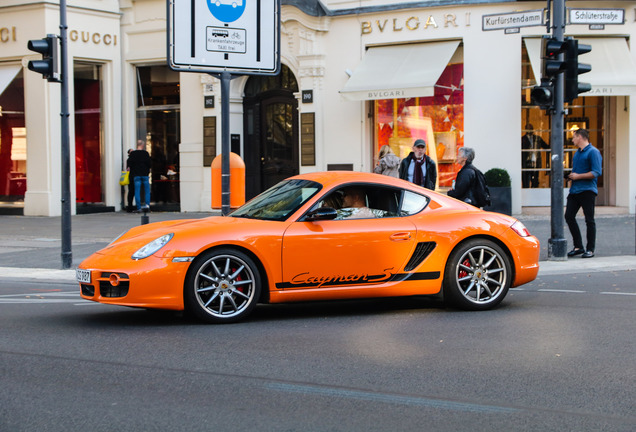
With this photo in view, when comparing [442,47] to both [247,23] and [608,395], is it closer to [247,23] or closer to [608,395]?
[247,23]

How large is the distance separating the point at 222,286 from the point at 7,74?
661 inches

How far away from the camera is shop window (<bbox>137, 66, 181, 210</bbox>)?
2306 cm

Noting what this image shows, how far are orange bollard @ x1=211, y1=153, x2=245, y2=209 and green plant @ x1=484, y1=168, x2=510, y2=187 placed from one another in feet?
26.9

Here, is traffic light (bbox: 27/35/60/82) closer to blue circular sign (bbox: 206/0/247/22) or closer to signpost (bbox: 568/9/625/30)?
blue circular sign (bbox: 206/0/247/22)

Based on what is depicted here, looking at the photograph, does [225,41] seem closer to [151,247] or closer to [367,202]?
[367,202]

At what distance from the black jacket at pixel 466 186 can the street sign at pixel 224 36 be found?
2.91 m

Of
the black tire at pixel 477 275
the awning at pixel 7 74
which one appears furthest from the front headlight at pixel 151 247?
the awning at pixel 7 74

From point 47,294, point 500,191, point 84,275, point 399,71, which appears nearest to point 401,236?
point 84,275

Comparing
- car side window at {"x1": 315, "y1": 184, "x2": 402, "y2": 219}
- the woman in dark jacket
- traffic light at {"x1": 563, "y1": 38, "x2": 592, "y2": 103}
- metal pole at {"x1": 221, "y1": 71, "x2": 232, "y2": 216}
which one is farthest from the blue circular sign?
traffic light at {"x1": 563, "y1": 38, "x2": 592, "y2": 103}

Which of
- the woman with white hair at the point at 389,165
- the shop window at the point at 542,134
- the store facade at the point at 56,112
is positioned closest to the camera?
the woman with white hair at the point at 389,165

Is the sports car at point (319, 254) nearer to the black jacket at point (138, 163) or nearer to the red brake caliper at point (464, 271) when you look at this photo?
the red brake caliper at point (464, 271)

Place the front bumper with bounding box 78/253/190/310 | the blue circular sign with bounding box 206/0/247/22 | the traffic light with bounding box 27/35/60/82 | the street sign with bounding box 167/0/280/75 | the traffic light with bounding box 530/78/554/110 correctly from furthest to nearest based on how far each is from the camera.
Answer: the traffic light with bounding box 530/78/554/110 → the traffic light with bounding box 27/35/60/82 → the blue circular sign with bounding box 206/0/247/22 → the street sign with bounding box 167/0/280/75 → the front bumper with bounding box 78/253/190/310

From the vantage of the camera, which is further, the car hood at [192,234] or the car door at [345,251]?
the car door at [345,251]

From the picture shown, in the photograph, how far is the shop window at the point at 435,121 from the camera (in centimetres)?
1986
